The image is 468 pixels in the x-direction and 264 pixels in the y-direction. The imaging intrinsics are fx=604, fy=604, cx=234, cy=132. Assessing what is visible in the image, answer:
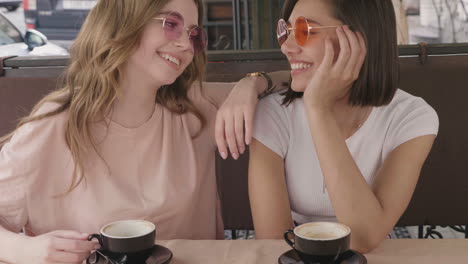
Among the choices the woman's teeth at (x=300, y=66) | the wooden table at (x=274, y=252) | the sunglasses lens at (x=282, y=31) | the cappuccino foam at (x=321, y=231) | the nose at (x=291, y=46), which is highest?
the sunglasses lens at (x=282, y=31)

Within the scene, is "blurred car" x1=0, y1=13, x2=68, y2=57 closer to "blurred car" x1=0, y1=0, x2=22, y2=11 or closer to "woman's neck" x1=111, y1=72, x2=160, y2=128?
"blurred car" x1=0, y1=0, x2=22, y2=11

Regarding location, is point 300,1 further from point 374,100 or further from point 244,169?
point 244,169

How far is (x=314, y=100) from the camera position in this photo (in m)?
1.49

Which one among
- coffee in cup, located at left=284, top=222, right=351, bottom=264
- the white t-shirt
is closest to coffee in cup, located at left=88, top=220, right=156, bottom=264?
coffee in cup, located at left=284, top=222, right=351, bottom=264

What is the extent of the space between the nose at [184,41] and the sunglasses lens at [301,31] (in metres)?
0.28

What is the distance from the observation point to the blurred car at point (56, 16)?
20.4 ft

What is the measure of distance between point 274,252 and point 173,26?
2.11ft

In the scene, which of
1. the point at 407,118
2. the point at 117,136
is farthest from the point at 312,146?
the point at 117,136

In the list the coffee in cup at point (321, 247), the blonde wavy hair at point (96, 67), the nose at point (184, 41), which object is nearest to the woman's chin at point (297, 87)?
the nose at point (184, 41)

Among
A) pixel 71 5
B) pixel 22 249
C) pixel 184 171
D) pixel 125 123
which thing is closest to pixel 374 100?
pixel 184 171

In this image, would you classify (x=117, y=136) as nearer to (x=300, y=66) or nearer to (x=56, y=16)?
(x=300, y=66)

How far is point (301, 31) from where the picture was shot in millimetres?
1532

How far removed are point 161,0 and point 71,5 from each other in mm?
4994

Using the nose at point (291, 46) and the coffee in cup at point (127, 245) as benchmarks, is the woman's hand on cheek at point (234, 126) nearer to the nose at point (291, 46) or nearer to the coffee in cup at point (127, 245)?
the nose at point (291, 46)
